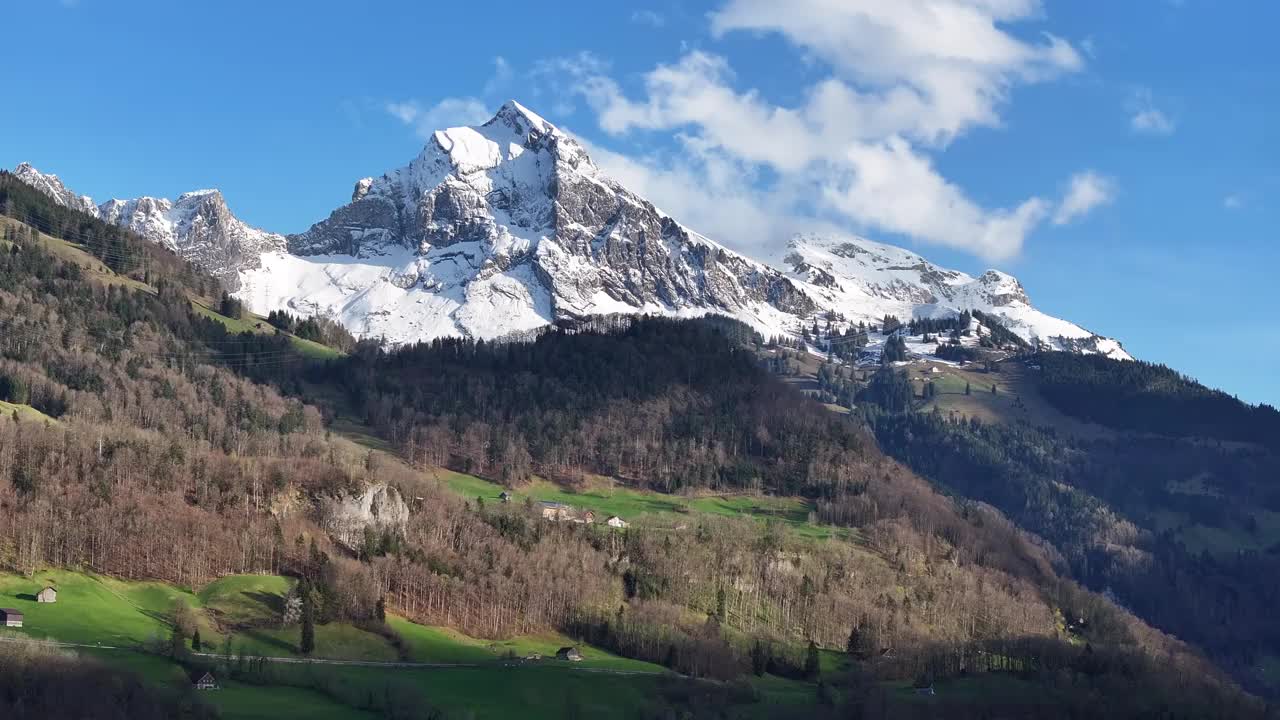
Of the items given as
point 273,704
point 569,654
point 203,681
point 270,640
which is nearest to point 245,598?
point 270,640

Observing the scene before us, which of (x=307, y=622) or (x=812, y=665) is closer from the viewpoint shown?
(x=307, y=622)

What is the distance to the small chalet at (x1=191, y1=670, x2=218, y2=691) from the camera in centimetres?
13350

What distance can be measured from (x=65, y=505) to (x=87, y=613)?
90.5 feet

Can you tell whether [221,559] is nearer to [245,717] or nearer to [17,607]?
[17,607]

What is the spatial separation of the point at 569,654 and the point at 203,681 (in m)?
52.8

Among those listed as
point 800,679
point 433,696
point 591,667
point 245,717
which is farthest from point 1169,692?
point 245,717

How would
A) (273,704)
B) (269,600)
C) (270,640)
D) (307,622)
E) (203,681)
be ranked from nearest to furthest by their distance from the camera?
(273,704) → (203,681) → (270,640) → (307,622) → (269,600)

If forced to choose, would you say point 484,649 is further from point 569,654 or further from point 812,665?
point 812,665

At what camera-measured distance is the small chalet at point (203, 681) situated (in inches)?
5256


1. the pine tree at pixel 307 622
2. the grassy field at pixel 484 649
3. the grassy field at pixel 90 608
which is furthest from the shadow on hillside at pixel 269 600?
the grassy field at pixel 484 649

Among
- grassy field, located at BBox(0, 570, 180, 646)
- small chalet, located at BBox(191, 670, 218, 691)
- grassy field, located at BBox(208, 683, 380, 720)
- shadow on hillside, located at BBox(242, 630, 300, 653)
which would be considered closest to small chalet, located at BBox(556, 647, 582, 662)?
shadow on hillside, located at BBox(242, 630, 300, 653)

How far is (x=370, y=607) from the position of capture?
6831 inches

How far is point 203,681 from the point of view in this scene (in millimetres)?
134500

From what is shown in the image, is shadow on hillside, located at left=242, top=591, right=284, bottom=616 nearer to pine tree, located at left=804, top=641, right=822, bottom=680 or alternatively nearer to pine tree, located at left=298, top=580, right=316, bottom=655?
pine tree, located at left=298, top=580, right=316, bottom=655
